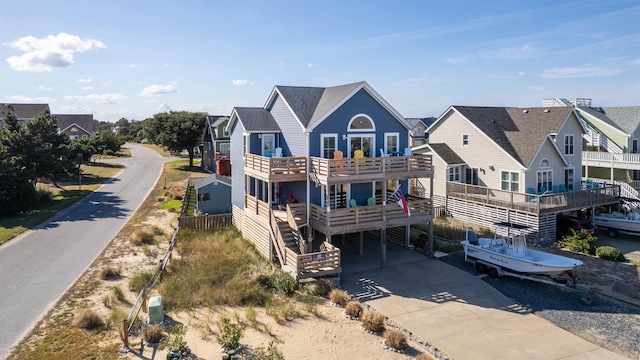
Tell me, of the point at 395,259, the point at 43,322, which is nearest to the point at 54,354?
the point at 43,322

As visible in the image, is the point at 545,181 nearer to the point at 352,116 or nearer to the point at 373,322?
the point at 352,116

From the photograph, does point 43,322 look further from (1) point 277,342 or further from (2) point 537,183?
(2) point 537,183

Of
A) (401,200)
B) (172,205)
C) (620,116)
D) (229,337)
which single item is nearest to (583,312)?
(401,200)

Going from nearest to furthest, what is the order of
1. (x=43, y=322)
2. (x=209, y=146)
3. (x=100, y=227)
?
1. (x=43, y=322)
2. (x=100, y=227)
3. (x=209, y=146)

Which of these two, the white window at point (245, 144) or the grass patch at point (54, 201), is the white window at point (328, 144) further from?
the grass patch at point (54, 201)

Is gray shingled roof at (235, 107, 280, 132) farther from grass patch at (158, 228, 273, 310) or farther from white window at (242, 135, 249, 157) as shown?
grass patch at (158, 228, 273, 310)

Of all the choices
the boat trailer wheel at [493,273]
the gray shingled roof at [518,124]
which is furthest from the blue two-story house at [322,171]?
the gray shingled roof at [518,124]
